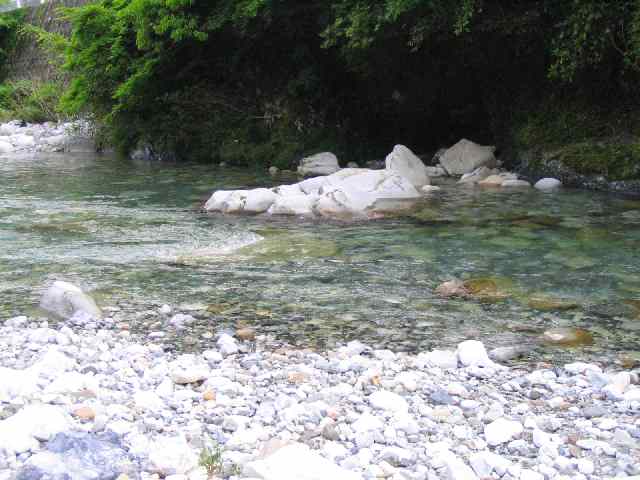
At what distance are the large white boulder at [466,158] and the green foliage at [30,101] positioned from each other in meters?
13.6

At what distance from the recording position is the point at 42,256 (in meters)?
6.50

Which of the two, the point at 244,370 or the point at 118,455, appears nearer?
the point at 118,455

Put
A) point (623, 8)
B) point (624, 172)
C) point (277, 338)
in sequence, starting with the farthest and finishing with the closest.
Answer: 1. point (624, 172)
2. point (623, 8)
3. point (277, 338)

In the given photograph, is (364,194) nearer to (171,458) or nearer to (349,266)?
(349,266)

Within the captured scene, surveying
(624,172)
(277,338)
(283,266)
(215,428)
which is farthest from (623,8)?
(215,428)

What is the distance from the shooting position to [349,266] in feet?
20.4

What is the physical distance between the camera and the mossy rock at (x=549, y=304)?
5043 millimetres

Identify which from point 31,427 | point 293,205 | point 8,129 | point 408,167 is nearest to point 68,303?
point 31,427

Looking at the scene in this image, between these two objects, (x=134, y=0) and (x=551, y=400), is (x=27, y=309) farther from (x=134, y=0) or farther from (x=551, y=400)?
(x=134, y=0)

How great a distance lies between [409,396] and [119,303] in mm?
2491

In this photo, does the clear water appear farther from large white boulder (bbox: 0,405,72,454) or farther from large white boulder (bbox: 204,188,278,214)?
large white boulder (bbox: 0,405,72,454)

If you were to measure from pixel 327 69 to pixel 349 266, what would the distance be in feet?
28.5

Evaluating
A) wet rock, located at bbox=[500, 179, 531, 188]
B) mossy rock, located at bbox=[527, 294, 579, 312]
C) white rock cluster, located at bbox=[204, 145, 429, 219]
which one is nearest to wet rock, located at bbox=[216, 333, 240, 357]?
mossy rock, located at bbox=[527, 294, 579, 312]

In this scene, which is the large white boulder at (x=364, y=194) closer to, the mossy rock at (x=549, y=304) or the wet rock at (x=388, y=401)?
the mossy rock at (x=549, y=304)
